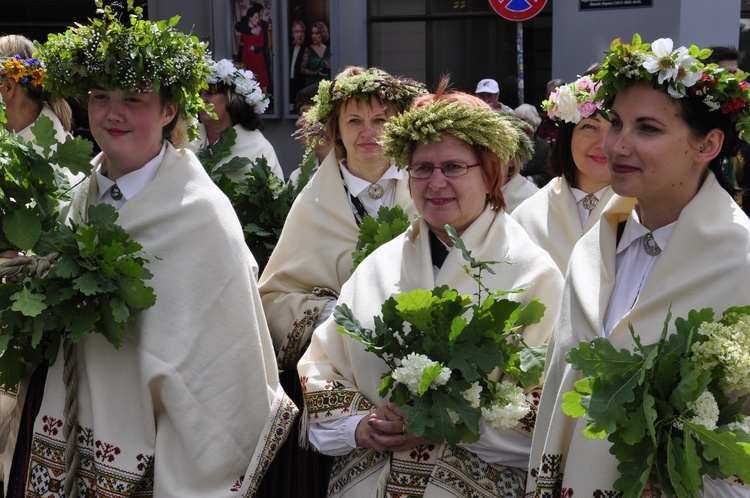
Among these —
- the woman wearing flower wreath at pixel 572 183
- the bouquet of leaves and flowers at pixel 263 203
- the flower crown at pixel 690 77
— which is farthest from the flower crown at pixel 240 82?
the flower crown at pixel 690 77

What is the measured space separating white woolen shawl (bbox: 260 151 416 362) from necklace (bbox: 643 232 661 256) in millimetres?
1881

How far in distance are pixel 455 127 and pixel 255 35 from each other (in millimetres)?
9090

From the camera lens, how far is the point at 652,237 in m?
2.90

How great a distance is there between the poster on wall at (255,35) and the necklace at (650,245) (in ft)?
31.5

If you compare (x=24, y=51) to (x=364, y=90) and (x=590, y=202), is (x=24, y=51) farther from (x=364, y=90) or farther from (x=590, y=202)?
(x=590, y=202)

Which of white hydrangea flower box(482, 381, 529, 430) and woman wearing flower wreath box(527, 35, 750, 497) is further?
white hydrangea flower box(482, 381, 529, 430)

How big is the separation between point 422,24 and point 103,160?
933 cm

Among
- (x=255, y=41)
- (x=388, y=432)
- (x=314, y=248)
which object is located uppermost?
(x=255, y=41)

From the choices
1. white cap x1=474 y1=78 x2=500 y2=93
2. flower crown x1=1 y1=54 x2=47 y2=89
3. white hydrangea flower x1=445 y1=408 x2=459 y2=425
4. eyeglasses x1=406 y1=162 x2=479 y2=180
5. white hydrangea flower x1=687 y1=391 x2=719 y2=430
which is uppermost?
flower crown x1=1 y1=54 x2=47 y2=89

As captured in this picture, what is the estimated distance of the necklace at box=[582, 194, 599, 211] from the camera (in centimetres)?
452

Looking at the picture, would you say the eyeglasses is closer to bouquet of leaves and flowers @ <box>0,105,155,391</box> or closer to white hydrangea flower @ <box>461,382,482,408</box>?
white hydrangea flower @ <box>461,382,482,408</box>

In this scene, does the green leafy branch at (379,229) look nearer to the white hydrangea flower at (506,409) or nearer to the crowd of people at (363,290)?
the crowd of people at (363,290)

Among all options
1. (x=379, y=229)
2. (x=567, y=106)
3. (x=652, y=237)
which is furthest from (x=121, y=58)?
(x=567, y=106)

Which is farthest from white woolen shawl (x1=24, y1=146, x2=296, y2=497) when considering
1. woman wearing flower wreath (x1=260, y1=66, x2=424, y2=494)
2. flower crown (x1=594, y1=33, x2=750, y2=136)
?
flower crown (x1=594, y1=33, x2=750, y2=136)
